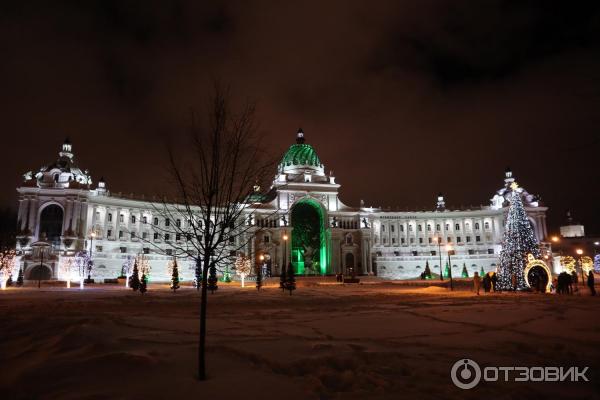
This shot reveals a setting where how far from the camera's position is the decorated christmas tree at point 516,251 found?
100 feet

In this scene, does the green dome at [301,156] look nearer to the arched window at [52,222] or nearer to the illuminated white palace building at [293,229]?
the illuminated white palace building at [293,229]

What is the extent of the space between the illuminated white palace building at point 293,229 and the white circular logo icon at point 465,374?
43.4 meters

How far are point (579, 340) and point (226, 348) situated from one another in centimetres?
896

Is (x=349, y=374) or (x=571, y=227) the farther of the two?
(x=571, y=227)

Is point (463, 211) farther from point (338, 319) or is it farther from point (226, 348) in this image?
point (226, 348)

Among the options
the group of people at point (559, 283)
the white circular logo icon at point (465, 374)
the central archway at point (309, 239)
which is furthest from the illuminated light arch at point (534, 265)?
the central archway at point (309, 239)

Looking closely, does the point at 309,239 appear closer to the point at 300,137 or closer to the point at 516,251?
the point at 300,137

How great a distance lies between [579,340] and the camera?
1013 cm

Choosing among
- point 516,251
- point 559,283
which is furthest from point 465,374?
point 516,251

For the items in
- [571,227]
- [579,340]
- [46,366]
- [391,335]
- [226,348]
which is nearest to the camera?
[46,366]

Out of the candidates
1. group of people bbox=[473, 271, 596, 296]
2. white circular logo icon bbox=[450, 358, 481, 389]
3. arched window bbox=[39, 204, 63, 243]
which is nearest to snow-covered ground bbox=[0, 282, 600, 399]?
white circular logo icon bbox=[450, 358, 481, 389]

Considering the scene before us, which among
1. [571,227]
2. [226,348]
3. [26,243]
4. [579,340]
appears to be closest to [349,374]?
[226,348]

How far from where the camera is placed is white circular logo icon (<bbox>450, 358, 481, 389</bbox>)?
6645mm

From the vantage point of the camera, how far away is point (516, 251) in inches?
1226
